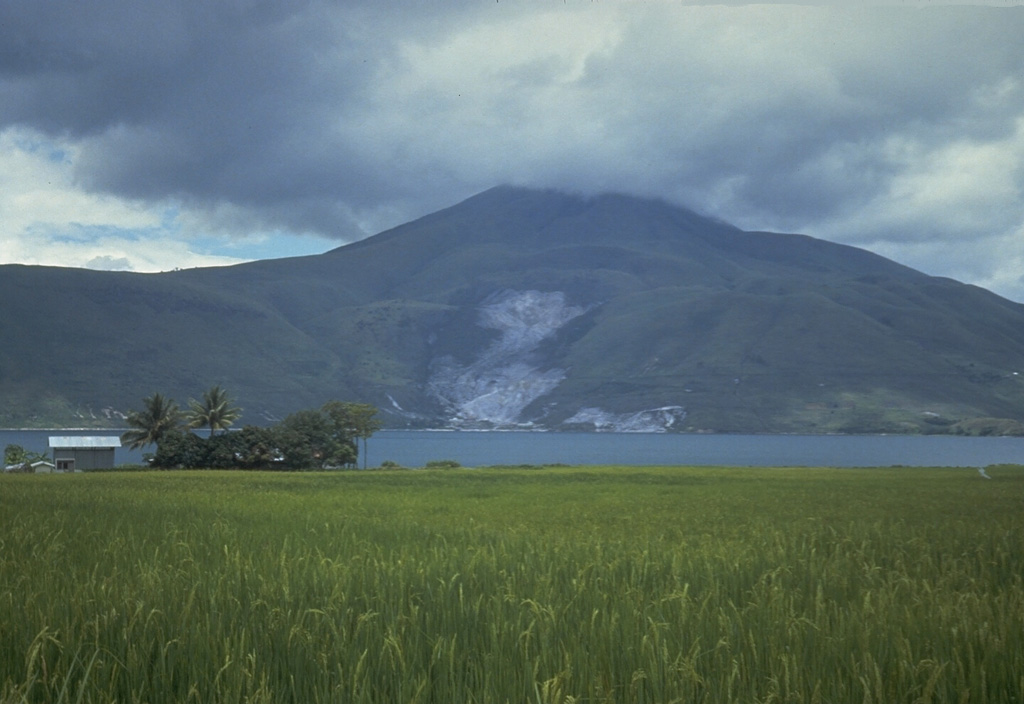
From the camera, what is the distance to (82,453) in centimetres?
8688

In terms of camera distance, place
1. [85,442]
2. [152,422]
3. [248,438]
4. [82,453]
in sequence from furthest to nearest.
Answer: [152,422]
[85,442]
[82,453]
[248,438]

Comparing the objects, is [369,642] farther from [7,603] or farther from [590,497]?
[590,497]

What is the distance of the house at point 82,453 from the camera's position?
85.8 meters

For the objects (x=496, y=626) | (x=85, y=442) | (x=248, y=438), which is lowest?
(x=85, y=442)

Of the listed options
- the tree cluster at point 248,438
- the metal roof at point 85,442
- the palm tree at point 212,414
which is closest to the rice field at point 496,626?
the tree cluster at point 248,438

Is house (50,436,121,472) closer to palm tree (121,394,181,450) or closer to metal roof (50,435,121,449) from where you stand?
metal roof (50,435,121,449)

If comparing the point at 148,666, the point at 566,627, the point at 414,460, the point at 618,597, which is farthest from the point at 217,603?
the point at 414,460

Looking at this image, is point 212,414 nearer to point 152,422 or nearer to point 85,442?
point 152,422

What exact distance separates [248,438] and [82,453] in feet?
67.7

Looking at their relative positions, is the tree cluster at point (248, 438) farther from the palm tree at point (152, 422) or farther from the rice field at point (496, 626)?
the rice field at point (496, 626)

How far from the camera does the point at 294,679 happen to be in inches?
225

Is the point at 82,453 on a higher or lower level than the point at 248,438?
lower

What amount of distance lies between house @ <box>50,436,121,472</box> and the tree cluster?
4.18 meters

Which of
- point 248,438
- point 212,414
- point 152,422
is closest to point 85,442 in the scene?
point 152,422
